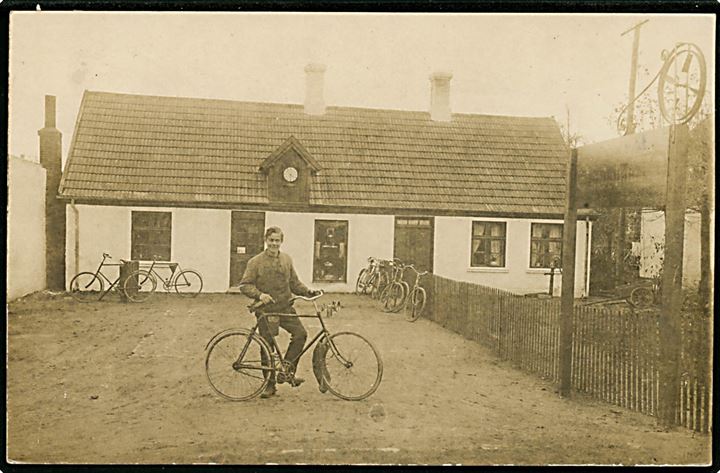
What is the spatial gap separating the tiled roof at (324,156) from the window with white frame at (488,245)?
71 cm

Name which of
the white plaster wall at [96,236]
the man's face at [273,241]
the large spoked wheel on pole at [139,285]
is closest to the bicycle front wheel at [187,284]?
the large spoked wheel on pole at [139,285]

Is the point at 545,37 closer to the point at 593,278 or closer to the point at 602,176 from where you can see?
the point at 602,176

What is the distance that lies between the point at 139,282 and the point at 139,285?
5.4 inches

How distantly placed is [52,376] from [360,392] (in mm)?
3882

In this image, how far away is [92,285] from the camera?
13312 millimetres

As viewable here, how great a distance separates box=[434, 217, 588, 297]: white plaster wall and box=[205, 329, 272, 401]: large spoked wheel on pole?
9.31 metres

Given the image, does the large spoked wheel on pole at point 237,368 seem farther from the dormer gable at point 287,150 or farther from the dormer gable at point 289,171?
the dormer gable at point 287,150

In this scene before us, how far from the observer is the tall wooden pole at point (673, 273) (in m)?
5.86

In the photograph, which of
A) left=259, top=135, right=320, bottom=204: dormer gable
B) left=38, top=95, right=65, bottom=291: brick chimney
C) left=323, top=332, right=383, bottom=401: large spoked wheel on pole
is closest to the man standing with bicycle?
left=323, top=332, right=383, bottom=401: large spoked wheel on pole

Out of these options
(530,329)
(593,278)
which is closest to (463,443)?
(530,329)

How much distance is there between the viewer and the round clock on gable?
14.8 metres

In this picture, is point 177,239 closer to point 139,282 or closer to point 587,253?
point 139,282

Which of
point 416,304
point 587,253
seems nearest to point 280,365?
point 416,304

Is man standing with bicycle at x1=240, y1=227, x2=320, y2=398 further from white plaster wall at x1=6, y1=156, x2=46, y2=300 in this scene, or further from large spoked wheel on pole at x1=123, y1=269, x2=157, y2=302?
large spoked wheel on pole at x1=123, y1=269, x2=157, y2=302
